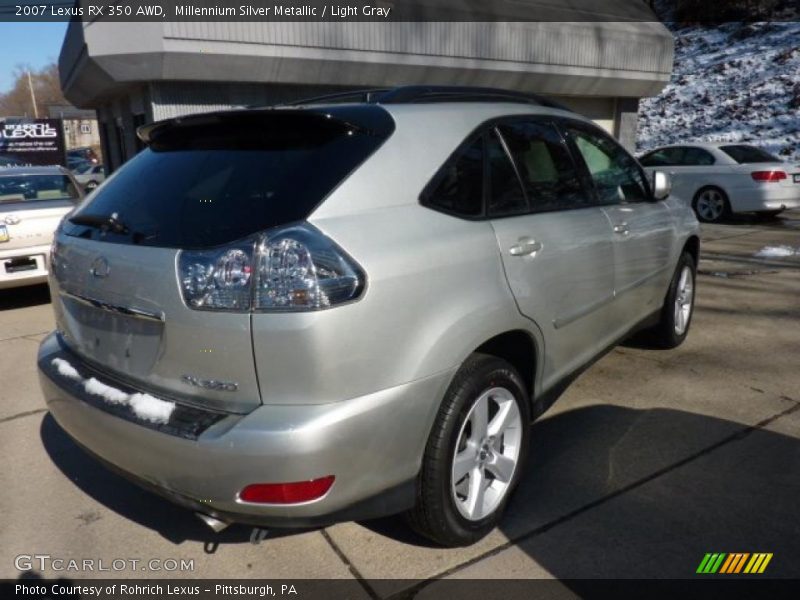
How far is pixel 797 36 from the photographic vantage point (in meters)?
24.9

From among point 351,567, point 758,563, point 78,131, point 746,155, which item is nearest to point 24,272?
point 351,567

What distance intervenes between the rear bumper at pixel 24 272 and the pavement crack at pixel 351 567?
484 cm

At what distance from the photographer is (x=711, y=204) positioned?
38.1ft

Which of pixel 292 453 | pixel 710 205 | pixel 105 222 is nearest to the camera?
pixel 292 453

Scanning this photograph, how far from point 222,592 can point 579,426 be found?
82.5 inches

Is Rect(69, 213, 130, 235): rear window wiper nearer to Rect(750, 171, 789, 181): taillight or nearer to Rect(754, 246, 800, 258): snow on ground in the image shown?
Rect(754, 246, 800, 258): snow on ground

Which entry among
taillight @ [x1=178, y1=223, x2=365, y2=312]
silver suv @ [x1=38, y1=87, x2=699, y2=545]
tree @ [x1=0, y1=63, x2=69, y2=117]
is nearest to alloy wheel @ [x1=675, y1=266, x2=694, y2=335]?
silver suv @ [x1=38, y1=87, x2=699, y2=545]

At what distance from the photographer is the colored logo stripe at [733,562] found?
2434 mm

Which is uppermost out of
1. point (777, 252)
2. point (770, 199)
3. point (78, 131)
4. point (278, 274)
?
point (278, 274)

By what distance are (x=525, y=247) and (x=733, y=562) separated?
1.45m

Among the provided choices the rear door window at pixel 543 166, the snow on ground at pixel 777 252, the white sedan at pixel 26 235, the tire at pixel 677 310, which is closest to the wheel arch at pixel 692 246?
the tire at pixel 677 310

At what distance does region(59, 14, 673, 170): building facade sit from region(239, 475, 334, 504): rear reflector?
24.9ft

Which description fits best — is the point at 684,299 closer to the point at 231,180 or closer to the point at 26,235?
the point at 231,180

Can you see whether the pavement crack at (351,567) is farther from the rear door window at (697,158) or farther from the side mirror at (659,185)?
the rear door window at (697,158)
